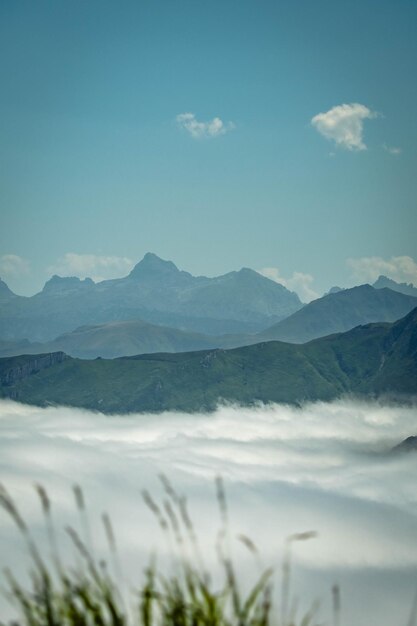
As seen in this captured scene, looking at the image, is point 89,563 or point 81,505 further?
point 89,563

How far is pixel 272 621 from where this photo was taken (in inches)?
309

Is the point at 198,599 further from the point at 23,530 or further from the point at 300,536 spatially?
the point at 23,530

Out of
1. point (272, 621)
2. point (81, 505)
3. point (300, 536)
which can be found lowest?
point (272, 621)

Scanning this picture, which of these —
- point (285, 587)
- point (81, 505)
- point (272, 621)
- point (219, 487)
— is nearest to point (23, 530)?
point (81, 505)

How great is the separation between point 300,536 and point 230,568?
31.5 inches

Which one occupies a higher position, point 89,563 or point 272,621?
point 89,563

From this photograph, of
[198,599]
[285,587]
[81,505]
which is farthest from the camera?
[198,599]

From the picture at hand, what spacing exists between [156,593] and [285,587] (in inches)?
53.1

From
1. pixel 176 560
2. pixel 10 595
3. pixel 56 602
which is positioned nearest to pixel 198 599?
pixel 176 560

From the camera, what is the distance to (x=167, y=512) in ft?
23.6

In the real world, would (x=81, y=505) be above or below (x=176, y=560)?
above

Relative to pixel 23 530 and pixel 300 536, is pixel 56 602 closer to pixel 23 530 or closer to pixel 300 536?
pixel 23 530

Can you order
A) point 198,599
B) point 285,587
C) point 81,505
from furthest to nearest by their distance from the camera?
point 198,599 → point 285,587 → point 81,505

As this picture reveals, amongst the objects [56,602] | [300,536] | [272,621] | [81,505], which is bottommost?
[272,621]
